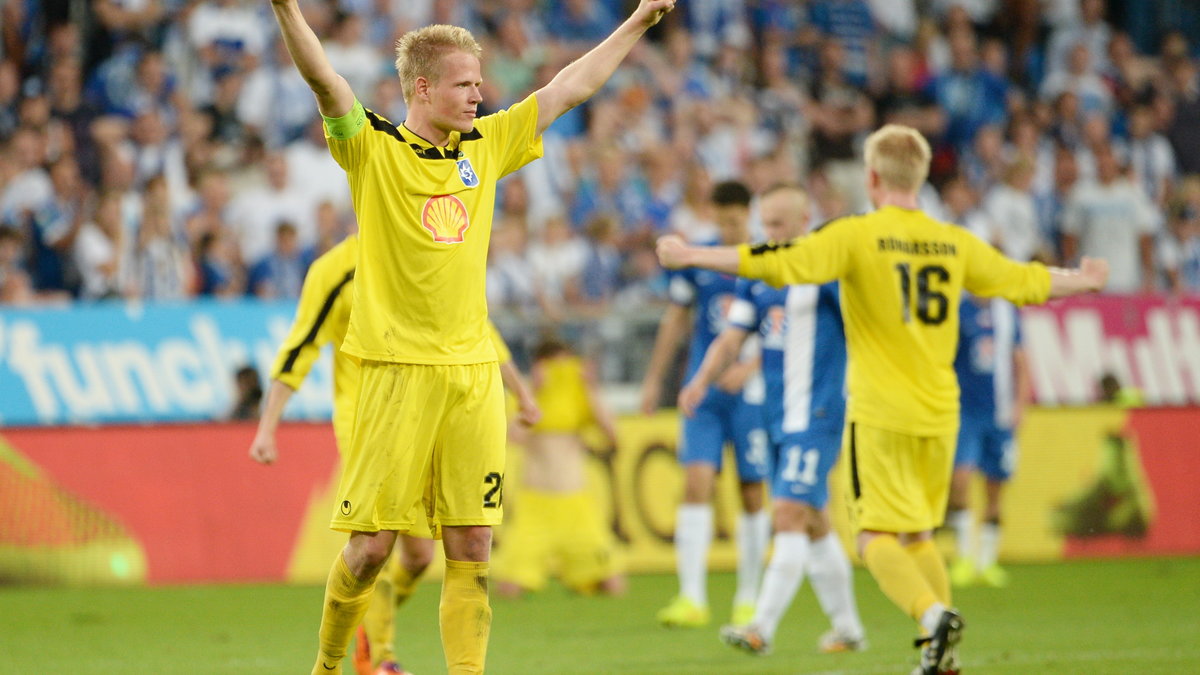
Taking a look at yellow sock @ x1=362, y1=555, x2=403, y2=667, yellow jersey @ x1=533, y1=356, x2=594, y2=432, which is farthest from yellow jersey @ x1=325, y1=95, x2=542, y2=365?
yellow jersey @ x1=533, y1=356, x2=594, y2=432

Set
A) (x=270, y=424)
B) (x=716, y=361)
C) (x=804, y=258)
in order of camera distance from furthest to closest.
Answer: (x=716, y=361) → (x=270, y=424) → (x=804, y=258)

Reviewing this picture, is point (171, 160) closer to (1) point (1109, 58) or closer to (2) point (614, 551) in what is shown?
(2) point (614, 551)

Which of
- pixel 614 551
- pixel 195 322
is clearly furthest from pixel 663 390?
pixel 195 322

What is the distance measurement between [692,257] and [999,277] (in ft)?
5.08

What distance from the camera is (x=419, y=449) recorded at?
5.93 m

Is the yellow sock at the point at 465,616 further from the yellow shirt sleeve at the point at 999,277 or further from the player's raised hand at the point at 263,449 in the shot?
the yellow shirt sleeve at the point at 999,277

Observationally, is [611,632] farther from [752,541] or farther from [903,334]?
[903,334]

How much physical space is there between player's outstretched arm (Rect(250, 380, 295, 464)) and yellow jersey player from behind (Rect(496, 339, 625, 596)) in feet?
15.2

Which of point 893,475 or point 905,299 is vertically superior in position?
point 905,299

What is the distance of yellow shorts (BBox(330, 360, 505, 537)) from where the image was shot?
5.93 metres

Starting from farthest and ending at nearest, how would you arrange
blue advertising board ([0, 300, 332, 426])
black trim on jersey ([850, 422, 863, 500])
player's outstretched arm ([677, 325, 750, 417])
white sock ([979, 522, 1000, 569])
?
blue advertising board ([0, 300, 332, 426]), white sock ([979, 522, 1000, 569]), player's outstretched arm ([677, 325, 750, 417]), black trim on jersey ([850, 422, 863, 500])

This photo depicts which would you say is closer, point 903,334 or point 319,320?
point 903,334

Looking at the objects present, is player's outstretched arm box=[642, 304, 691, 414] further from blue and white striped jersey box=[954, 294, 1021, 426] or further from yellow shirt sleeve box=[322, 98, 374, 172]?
yellow shirt sleeve box=[322, 98, 374, 172]

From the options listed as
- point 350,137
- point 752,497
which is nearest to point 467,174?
point 350,137
